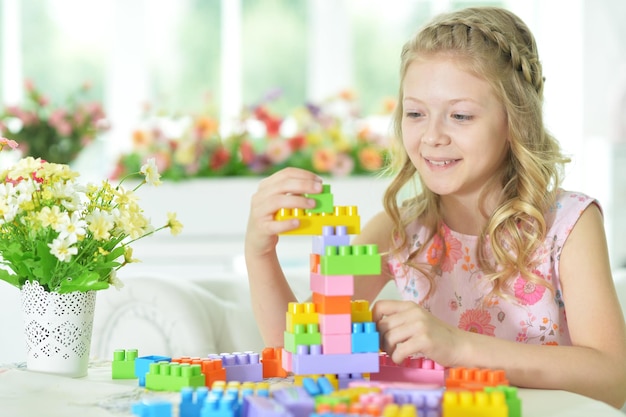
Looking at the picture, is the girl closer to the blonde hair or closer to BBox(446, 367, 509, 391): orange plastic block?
the blonde hair

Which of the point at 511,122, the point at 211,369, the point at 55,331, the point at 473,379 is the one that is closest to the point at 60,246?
the point at 55,331

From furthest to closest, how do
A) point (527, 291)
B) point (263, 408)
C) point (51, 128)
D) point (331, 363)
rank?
1. point (51, 128)
2. point (527, 291)
3. point (331, 363)
4. point (263, 408)

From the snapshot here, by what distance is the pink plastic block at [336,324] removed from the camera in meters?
1.19

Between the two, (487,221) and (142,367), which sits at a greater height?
(487,221)

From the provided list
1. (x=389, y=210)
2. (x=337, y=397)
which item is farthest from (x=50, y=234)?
(x=389, y=210)

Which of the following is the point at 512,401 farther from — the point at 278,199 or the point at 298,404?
the point at 278,199

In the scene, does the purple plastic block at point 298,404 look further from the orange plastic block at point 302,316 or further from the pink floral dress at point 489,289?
the pink floral dress at point 489,289

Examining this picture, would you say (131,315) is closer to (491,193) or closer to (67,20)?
(491,193)

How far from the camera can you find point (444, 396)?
3.47 feet

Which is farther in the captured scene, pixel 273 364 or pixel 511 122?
pixel 511 122

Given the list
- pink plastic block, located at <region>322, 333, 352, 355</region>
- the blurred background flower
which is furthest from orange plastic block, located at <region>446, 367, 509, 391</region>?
the blurred background flower

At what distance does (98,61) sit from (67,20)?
28 centimetres

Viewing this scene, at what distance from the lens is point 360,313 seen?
1265mm

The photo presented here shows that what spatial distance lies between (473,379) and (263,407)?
321 millimetres
